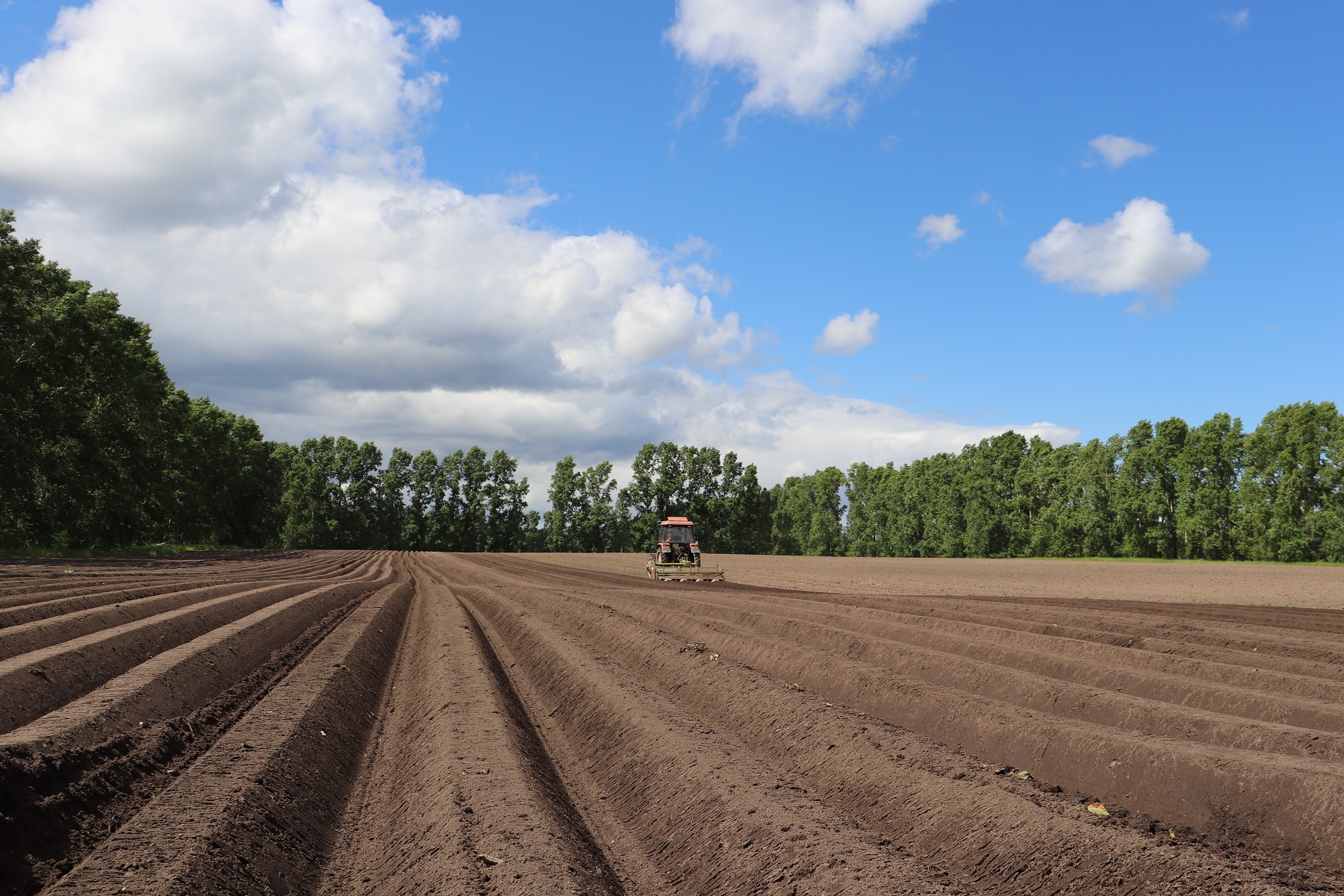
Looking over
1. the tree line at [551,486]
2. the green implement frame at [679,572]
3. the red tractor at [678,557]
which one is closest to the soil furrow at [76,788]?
the green implement frame at [679,572]

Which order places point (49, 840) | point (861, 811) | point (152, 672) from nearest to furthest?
point (49, 840) → point (861, 811) → point (152, 672)

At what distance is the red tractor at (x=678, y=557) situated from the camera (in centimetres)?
3409

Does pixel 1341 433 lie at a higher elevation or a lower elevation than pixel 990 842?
higher

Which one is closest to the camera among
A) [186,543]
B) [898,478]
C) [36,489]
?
[36,489]

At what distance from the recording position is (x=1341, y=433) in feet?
210

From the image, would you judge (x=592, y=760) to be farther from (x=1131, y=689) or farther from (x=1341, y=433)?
(x=1341, y=433)

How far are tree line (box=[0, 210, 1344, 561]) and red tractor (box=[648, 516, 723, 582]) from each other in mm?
30215

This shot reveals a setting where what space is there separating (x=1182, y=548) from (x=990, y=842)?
8256cm

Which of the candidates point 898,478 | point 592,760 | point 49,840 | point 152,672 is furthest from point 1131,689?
point 898,478

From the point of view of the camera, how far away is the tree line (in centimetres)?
4097

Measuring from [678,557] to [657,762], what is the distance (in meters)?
27.8

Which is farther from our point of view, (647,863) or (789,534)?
(789,534)

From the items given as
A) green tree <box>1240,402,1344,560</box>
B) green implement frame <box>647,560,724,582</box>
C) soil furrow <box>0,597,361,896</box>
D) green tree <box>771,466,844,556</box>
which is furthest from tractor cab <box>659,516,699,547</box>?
green tree <box>771,466,844,556</box>

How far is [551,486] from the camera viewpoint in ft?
335
